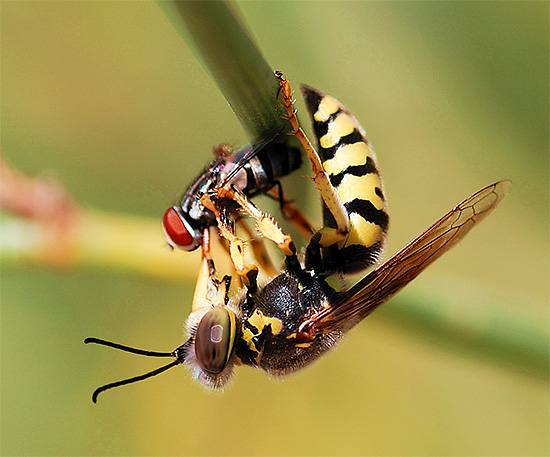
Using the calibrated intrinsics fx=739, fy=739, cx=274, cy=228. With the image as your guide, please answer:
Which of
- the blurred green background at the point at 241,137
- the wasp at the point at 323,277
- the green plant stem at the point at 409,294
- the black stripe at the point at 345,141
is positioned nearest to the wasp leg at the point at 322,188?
the wasp at the point at 323,277

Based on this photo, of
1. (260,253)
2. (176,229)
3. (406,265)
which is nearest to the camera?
(406,265)

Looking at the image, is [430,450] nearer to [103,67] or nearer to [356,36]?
[356,36]

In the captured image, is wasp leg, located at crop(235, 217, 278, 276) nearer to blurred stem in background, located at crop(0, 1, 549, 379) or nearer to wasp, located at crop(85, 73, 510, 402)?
wasp, located at crop(85, 73, 510, 402)

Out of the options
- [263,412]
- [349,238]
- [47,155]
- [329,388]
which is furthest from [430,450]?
[47,155]

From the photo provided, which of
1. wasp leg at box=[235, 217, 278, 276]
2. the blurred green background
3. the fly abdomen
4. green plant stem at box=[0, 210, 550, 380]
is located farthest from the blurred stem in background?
the blurred green background

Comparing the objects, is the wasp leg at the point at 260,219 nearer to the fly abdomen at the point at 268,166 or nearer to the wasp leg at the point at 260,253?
the fly abdomen at the point at 268,166

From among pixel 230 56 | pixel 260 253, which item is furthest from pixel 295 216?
pixel 230 56

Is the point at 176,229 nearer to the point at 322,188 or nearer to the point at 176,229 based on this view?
the point at 176,229
